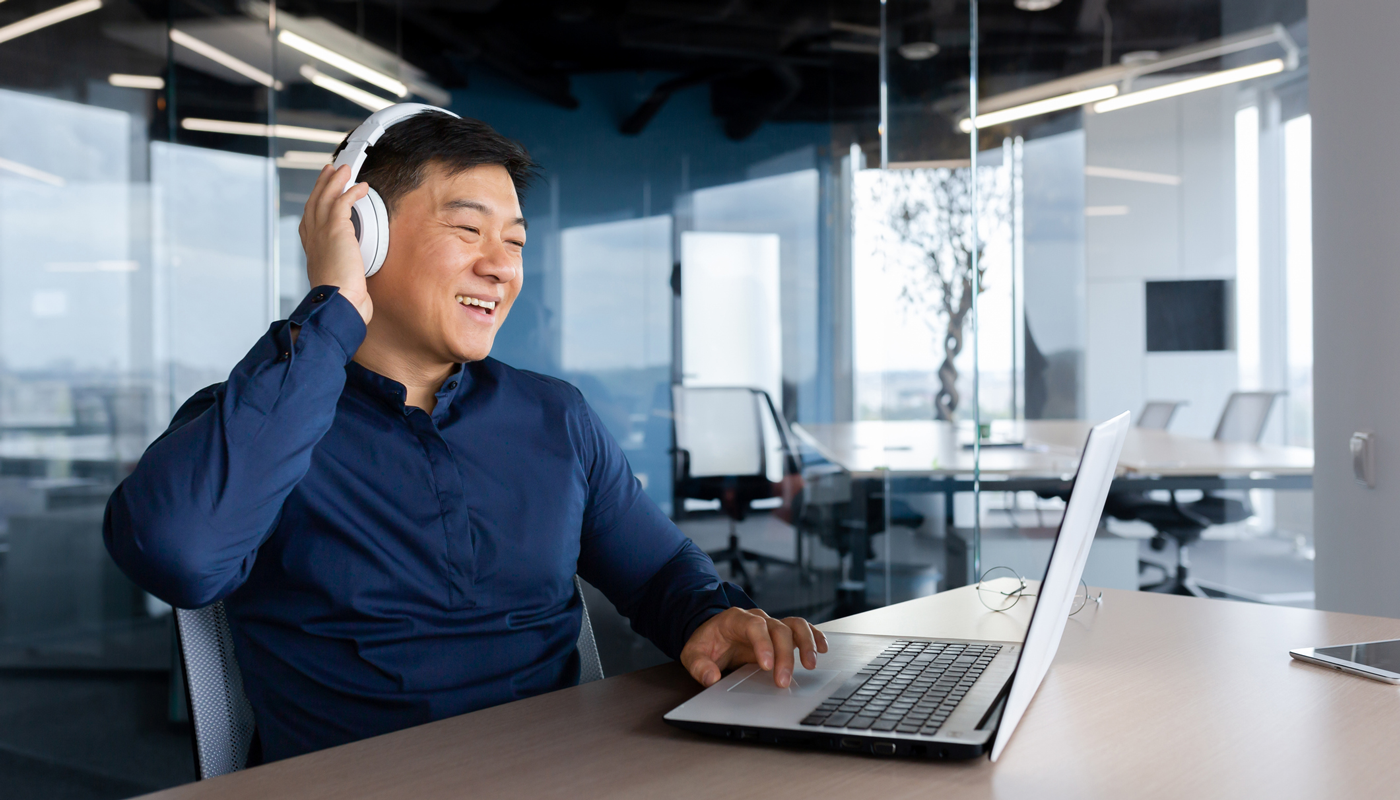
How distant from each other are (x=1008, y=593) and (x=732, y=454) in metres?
3.27

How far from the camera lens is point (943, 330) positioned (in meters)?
3.87

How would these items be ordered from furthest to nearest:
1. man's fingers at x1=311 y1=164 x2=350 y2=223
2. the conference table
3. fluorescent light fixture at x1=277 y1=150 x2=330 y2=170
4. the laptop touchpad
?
fluorescent light fixture at x1=277 y1=150 x2=330 y2=170 → the conference table → man's fingers at x1=311 y1=164 x2=350 y2=223 → the laptop touchpad

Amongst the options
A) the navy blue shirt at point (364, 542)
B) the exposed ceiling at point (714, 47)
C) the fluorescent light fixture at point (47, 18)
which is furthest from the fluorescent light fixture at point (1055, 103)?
the navy blue shirt at point (364, 542)

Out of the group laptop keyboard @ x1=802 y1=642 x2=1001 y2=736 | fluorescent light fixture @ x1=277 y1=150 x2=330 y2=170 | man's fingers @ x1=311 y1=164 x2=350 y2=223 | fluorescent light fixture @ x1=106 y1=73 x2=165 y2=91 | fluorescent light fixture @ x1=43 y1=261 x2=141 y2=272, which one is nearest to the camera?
laptop keyboard @ x1=802 y1=642 x2=1001 y2=736

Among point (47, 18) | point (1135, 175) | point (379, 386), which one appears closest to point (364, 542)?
point (379, 386)

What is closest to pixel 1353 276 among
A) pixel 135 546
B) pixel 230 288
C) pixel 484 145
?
pixel 484 145

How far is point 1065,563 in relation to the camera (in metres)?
0.77

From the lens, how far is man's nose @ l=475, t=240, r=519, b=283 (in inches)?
50.9

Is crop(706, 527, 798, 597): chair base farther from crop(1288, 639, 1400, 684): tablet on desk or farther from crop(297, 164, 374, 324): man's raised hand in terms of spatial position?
crop(297, 164, 374, 324): man's raised hand

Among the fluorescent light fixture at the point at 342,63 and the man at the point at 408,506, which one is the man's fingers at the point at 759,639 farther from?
the fluorescent light fixture at the point at 342,63

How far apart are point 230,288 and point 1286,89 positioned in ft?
15.1

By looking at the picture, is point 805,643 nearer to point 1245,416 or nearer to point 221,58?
point 221,58

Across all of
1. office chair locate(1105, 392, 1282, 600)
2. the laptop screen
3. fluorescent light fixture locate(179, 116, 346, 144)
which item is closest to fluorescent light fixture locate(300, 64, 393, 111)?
fluorescent light fixture locate(179, 116, 346, 144)

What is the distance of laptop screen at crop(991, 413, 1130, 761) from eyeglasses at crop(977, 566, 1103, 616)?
0.50 metres
